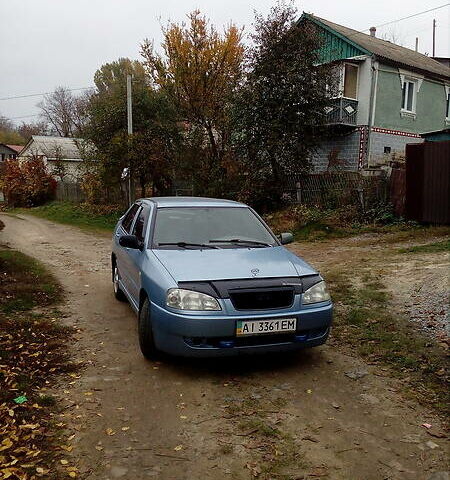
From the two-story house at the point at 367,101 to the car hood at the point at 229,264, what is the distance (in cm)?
1514

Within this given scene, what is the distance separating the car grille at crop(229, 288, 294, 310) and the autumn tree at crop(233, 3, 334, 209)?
1242 centimetres

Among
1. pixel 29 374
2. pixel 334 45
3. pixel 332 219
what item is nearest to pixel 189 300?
pixel 29 374

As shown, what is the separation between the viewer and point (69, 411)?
3.55 m

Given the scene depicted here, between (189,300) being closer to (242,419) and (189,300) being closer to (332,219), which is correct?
(242,419)

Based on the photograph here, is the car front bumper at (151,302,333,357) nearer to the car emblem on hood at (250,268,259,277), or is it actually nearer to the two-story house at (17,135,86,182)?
the car emblem on hood at (250,268,259,277)

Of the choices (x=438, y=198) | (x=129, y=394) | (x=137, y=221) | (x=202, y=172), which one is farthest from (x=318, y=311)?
(x=202, y=172)

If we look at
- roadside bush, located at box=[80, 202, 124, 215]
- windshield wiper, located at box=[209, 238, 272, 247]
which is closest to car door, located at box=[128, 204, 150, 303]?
windshield wiper, located at box=[209, 238, 272, 247]

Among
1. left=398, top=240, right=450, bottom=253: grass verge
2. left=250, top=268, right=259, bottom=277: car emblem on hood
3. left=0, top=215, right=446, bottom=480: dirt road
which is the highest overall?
left=250, top=268, right=259, bottom=277: car emblem on hood

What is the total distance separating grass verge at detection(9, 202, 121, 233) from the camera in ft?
67.4

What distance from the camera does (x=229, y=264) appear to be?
4355 millimetres

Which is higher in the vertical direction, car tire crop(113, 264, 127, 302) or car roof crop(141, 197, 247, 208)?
car roof crop(141, 197, 247, 208)

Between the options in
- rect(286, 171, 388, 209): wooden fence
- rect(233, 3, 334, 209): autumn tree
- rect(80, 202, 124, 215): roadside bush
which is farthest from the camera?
rect(80, 202, 124, 215): roadside bush

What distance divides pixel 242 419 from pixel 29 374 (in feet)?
6.73

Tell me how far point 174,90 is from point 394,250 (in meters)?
13.8
